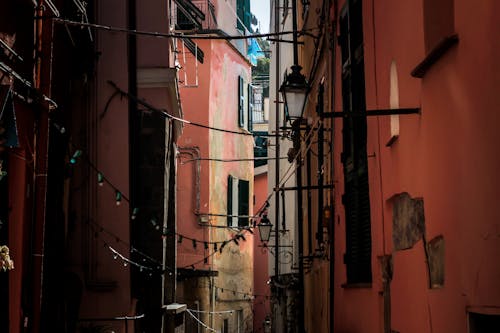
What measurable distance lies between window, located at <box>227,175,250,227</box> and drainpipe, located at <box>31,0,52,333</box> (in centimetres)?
1800

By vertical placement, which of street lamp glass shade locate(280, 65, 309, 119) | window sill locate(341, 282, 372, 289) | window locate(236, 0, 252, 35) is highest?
window locate(236, 0, 252, 35)

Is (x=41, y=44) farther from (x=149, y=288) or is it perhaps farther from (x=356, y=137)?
(x=149, y=288)

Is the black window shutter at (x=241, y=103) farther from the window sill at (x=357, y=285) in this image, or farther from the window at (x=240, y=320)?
the window sill at (x=357, y=285)

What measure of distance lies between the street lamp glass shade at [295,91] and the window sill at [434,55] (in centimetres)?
545

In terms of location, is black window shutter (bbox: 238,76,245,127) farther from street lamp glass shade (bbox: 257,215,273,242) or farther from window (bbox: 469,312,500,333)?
window (bbox: 469,312,500,333)

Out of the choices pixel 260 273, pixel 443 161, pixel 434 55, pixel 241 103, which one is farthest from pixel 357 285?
pixel 260 273

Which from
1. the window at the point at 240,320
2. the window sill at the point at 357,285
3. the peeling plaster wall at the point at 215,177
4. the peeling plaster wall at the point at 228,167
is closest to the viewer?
the window sill at the point at 357,285

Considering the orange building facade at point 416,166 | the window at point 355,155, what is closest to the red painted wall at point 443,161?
the orange building facade at point 416,166

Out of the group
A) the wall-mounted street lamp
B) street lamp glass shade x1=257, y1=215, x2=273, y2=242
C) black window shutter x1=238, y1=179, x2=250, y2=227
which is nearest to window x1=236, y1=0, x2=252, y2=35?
black window shutter x1=238, y1=179, x2=250, y2=227

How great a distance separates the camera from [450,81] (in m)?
4.75

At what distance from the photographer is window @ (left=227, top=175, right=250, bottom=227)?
1063 inches

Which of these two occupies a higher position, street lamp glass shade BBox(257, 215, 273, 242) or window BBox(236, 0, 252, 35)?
window BBox(236, 0, 252, 35)

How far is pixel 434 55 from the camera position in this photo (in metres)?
4.94

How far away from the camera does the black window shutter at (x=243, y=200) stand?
1086 inches
